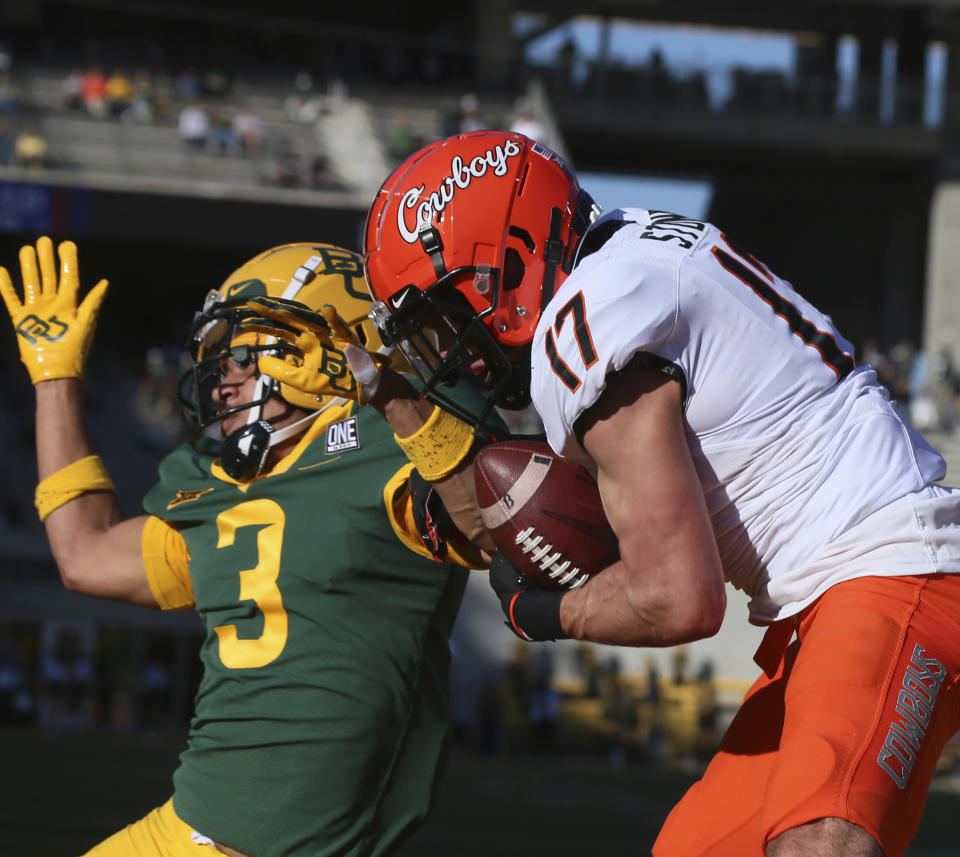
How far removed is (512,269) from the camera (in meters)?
2.25

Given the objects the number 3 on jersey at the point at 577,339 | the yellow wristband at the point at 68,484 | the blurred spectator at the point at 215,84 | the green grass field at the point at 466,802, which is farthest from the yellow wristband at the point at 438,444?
the blurred spectator at the point at 215,84

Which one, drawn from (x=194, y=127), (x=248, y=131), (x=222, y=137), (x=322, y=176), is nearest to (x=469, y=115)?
(x=322, y=176)

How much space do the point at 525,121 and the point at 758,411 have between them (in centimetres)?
1625

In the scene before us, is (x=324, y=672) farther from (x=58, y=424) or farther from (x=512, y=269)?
(x=58, y=424)

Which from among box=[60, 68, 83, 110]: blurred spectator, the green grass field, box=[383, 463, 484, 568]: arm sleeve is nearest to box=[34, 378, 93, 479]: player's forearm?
box=[383, 463, 484, 568]: arm sleeve

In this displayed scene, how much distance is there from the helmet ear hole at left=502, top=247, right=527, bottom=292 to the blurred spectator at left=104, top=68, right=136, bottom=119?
16.1m

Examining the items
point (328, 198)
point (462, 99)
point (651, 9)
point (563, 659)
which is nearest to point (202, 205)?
point (328, 198)

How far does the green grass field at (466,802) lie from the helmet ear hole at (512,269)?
4.48 metres

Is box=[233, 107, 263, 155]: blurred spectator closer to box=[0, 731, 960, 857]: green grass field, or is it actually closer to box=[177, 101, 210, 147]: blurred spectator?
box=[177, 101, 210, 147]: blurred spectator

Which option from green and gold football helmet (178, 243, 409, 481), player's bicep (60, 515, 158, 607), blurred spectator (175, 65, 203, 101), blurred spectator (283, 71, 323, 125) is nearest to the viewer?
green and gold football helmet (178, 243, 409, 481)

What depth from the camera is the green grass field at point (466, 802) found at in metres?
6.44

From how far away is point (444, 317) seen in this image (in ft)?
7.45

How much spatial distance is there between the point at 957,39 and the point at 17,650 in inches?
712

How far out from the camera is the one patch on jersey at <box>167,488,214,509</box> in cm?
274
